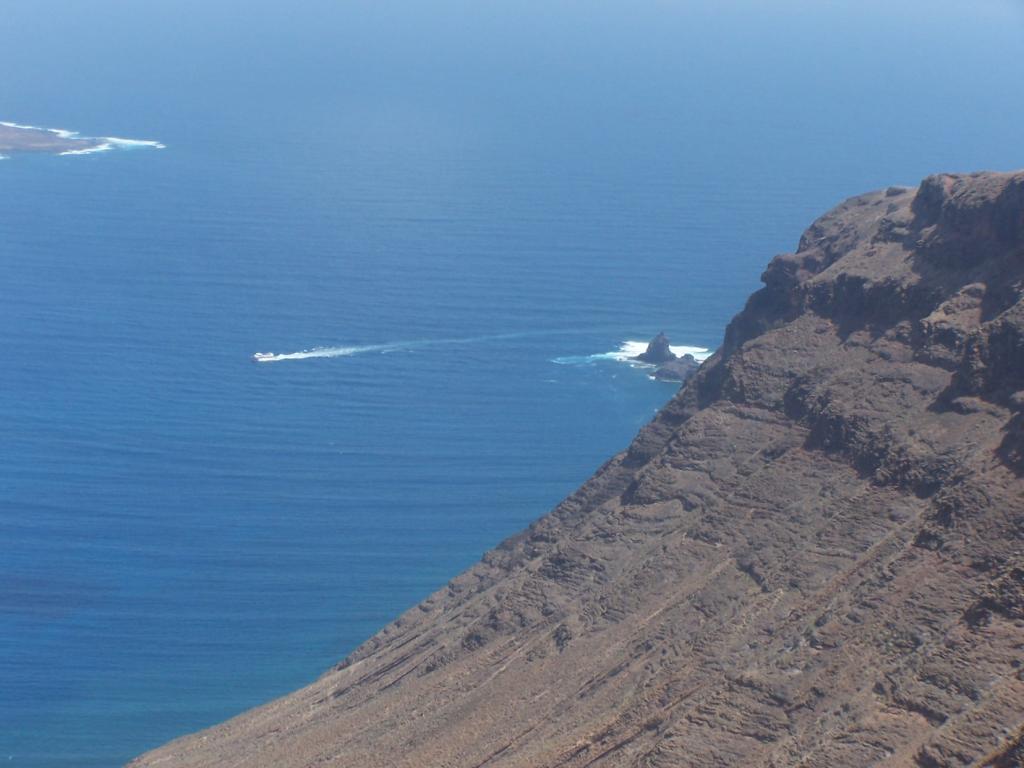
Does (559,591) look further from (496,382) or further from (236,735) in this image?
(496,382)

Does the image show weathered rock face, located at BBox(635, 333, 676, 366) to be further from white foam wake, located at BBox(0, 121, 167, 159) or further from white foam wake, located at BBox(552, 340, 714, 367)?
white foam wake, located at BBox(0, 121, 167, 159)

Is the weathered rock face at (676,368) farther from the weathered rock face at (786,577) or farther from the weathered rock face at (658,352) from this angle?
the weathered rock face at (786,577)

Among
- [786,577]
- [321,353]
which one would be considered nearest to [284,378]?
[321,353]

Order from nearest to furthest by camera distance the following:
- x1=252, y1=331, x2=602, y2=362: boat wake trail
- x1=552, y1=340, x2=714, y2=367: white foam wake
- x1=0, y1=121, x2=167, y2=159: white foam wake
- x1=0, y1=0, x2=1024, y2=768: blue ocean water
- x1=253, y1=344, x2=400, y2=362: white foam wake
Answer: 1. x1=0, y1=0, x2=1024, y2=768: blue ocean water
2. x1=552, y1=340, x2=714, y2=367: white foam wake
3. x1=253, y1=344, x2=400, y2=362: white foam wake
4. x1=252, y1=331, x2=602, y2=362: boat wake trail
5. x1=0, y1=121, x2=167, y2=159: white foam wake

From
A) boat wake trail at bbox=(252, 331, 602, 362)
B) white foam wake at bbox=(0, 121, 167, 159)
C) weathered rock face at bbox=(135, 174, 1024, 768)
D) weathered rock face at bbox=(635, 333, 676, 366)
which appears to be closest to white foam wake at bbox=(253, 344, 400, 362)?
boat wake trail at bbox=(252, 331, 602, 362)

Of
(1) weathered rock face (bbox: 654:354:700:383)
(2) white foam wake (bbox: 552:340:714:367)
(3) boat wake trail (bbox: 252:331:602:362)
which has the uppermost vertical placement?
(3) boat wake trail (bbox: 252:331:602:362)

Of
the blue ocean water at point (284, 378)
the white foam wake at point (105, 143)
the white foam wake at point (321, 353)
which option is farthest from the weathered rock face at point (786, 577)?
the white foam wake at point (105, 143)
